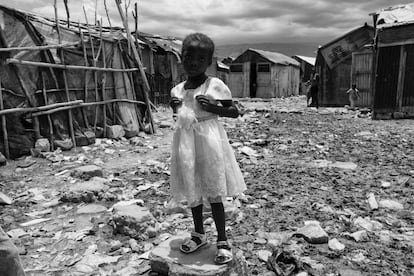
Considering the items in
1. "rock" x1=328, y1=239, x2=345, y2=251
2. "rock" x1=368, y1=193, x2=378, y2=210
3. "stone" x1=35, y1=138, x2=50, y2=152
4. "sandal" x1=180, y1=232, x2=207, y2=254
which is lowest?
"rock" x1=328, y1=239, x2=345, y2=251

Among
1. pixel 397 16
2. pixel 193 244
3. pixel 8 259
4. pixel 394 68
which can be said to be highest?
pixel 397 16

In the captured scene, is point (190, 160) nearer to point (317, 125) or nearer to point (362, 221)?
point (362, 221)

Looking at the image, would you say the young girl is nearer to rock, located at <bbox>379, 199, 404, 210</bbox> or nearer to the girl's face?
the girl's face

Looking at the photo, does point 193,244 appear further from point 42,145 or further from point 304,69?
point 304,69

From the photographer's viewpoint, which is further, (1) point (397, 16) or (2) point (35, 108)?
(1) point (397, 16)

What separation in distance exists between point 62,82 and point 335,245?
584 cm

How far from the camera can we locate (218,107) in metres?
2.05

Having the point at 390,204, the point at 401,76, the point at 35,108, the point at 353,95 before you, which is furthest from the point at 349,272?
the point at 353,95

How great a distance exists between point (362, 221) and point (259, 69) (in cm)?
2056

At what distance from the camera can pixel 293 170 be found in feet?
16.4

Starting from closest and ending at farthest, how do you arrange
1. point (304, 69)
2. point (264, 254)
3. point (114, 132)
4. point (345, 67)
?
point (264, 254), point (114, 132), point (345, 67), point (304, 69)

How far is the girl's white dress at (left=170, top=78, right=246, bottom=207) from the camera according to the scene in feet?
6.76

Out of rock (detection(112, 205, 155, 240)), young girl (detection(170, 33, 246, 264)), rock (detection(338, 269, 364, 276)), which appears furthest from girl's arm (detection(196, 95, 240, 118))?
rock (detection(112, 205, 155, 240))

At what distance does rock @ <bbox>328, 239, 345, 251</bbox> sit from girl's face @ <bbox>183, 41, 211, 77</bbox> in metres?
1.78
